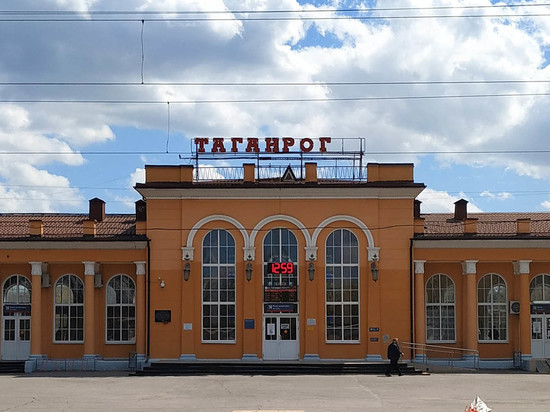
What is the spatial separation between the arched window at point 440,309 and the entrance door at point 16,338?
59.5 feet

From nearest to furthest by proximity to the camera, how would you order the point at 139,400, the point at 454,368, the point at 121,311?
the point at 139,400
the point at 454,368
the point at 121,311

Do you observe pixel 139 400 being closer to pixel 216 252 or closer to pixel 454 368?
pixel 216 252

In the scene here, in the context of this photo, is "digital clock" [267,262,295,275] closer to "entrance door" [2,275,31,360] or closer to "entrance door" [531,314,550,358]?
"entrance door" [531,314,550,358]

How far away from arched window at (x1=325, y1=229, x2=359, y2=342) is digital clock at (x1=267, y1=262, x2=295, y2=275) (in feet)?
5.20

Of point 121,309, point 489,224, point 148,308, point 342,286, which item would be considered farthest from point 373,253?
point 121,309

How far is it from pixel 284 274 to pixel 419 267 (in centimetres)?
593

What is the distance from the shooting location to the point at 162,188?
121 feet

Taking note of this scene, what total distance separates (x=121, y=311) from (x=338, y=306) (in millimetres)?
9858

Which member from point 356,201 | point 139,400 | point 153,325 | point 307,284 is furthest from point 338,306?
point 139,400

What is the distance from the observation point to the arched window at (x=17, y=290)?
126 feet

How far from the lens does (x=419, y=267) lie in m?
37.1

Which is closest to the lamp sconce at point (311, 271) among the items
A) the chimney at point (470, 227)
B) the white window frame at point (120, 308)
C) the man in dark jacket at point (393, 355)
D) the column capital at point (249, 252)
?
the column capital at point (249, 252)

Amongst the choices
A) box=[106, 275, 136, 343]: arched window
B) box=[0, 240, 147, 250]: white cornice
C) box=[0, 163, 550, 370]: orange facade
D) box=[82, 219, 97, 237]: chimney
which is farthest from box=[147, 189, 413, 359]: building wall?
box=[82, 219, 97, 237]: chimney

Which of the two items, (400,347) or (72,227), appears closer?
(400,347)
